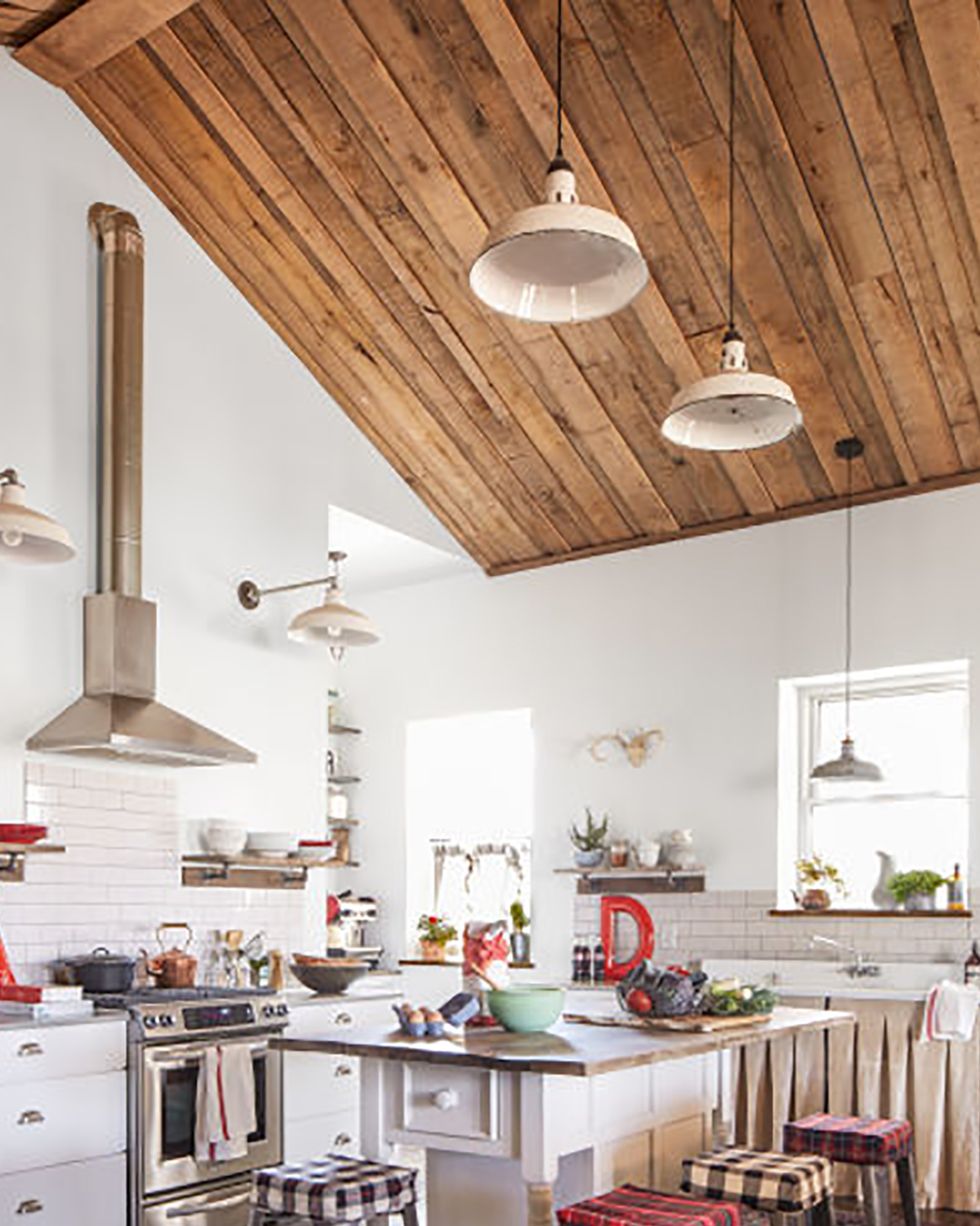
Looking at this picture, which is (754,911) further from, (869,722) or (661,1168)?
(661,1168)

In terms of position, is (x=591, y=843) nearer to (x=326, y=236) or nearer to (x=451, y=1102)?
(x=326, y=236)

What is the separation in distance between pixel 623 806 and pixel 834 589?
172 centimetres

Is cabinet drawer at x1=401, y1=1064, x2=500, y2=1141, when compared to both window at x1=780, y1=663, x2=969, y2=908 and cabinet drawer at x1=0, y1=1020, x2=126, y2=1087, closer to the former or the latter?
cabinet drawer at x1=0, y1=1020, x2=126, y2=1087

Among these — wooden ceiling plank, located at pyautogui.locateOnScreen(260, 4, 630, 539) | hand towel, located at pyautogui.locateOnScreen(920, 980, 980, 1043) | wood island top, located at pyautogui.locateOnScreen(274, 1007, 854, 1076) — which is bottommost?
hand towel, located at pyautogui.locateOnScreen(920, 980, 980, 1043)

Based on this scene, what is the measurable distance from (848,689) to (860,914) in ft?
3.74

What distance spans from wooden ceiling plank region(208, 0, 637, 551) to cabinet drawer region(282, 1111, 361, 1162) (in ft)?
11.5

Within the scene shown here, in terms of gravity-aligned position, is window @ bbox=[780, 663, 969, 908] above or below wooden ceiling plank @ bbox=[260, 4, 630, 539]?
below

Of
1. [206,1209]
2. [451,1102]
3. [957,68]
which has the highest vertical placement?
[957,68]

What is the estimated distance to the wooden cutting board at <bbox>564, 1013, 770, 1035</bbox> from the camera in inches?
167

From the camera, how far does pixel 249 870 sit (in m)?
6.80

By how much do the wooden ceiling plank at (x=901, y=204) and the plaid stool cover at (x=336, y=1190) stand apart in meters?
4.13

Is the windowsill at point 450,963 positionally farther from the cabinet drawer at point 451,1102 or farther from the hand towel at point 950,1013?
the cabinet drawer at point 451,1102

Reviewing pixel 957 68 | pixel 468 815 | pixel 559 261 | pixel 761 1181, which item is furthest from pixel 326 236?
pixel 761 1181

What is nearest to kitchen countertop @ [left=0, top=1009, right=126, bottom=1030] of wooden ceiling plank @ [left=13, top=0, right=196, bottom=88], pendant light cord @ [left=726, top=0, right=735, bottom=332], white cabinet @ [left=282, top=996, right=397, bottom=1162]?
white cabinet @ [left=282, top=996, right=397, bottom=1162]
